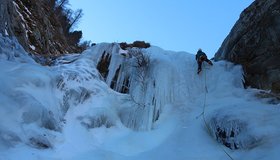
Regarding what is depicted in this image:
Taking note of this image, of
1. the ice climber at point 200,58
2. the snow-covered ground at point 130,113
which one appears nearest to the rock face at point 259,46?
the snow-covered ground at point 130,113

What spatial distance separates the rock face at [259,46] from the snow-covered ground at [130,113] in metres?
0.53

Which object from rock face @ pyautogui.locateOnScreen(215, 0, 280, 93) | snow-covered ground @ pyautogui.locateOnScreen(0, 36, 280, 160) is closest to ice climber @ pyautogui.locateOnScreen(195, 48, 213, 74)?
snow-covered ground @ pyautogui.locateOnScreen(0, 36, 280, 160)

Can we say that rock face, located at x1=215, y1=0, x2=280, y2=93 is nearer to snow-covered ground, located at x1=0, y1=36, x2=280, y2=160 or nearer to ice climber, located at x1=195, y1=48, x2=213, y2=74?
snow-covered ground, located at x1=0, y1=36, x2=280, y2=160

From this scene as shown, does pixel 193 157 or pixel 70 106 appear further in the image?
pixel 70 106

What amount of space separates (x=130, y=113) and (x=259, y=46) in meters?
5.53

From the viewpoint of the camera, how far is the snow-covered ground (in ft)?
26.0

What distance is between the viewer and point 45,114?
28.0ft

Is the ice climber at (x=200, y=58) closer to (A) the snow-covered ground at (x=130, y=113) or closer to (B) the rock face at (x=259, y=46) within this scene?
(A) the snow-covered ground at (x=130, y=113)

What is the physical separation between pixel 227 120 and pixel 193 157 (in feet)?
4.95

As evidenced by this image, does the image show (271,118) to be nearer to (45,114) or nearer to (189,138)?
(189,138)

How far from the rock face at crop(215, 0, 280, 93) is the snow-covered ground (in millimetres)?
530

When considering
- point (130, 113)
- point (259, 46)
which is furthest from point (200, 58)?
point (130, 113)

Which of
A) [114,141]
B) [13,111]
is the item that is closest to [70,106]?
[114,141]

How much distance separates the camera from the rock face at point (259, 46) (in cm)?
1280
